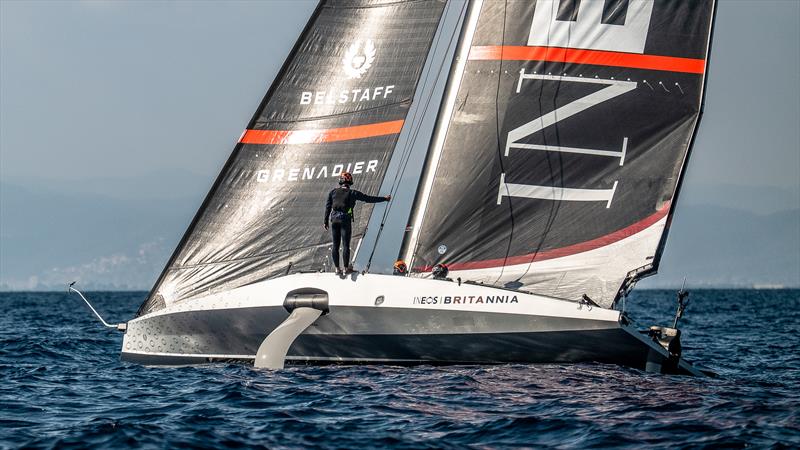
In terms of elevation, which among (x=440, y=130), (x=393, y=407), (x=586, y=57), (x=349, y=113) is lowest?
(x=393, y=407)

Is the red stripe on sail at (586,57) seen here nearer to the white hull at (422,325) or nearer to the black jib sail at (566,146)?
the black jib sail at (566,146)

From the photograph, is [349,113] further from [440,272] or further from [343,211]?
[440,272]

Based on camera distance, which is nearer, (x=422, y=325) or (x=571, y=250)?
(x=422, y=325)

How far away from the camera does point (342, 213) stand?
1695 centimetres

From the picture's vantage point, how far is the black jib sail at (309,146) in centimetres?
1778

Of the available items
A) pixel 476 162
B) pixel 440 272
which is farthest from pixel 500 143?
pixel 440 272

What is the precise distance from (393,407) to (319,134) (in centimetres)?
586

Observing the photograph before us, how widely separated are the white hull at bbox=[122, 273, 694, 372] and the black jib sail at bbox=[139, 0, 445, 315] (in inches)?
36.5

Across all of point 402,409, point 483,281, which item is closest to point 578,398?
point 402,409

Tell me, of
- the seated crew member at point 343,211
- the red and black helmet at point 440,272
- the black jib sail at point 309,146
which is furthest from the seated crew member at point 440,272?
the black jib sail at point 309,146

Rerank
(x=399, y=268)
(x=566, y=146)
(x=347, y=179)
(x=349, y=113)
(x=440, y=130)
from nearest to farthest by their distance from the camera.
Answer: (x=347, y=179), (x=399, y=268), (x=566, y=146), (x=440, y=130), (x=349, y=113)

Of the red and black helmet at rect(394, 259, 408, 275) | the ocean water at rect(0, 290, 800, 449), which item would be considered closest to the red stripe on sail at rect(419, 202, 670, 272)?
the red and black helmet at rect(394, 259, 408, 275)

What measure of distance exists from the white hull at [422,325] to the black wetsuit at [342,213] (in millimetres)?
412

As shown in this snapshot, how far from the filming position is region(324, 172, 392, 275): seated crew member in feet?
55.5
